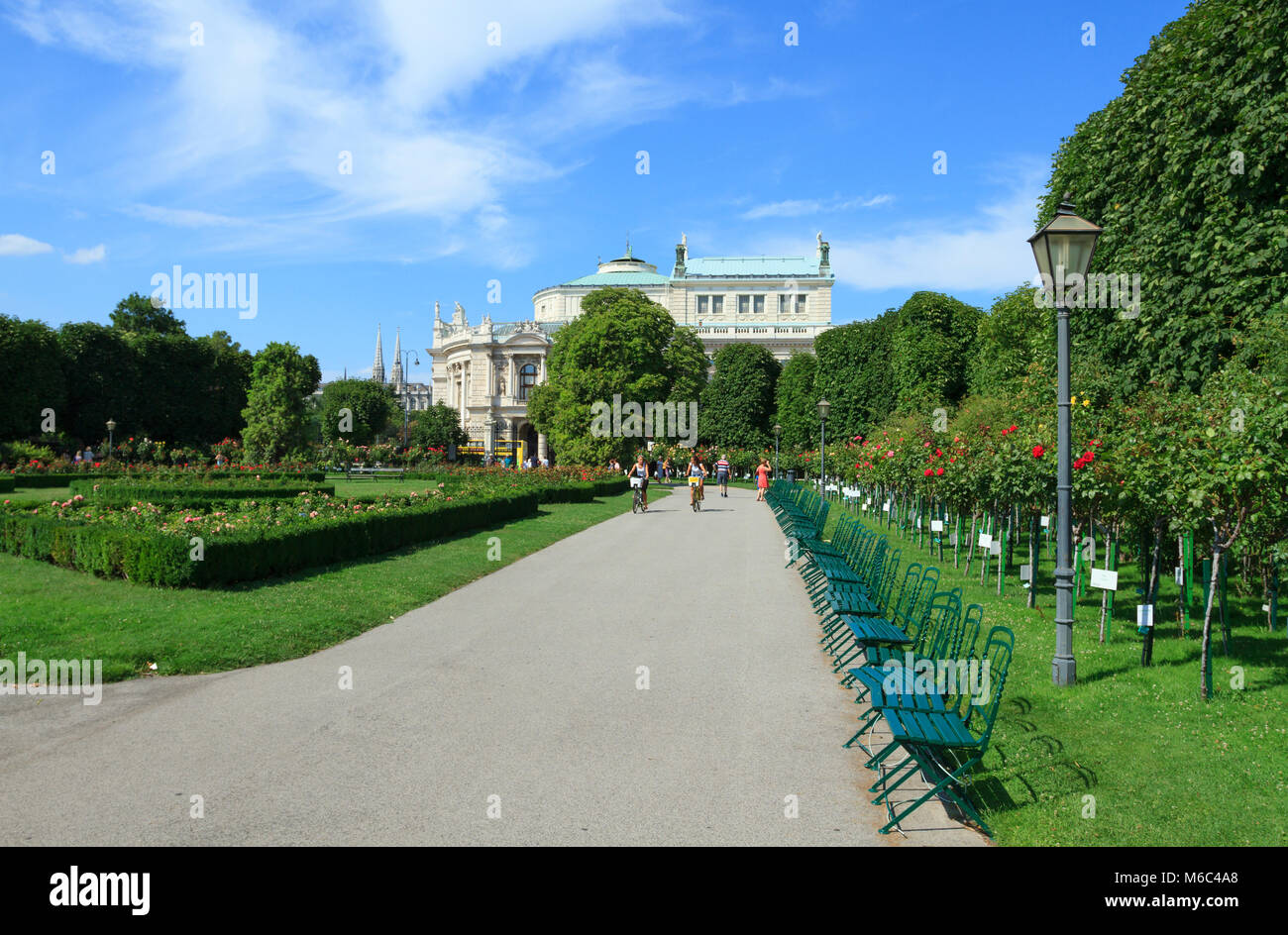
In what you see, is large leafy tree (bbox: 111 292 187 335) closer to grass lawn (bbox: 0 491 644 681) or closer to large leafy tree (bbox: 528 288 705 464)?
large leafy tree (bbox: 528 288 705 464)

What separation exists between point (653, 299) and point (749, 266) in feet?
34.9

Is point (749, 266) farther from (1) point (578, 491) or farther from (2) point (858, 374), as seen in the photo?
(1) point (578, 491)

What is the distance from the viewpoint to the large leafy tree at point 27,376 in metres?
46.1

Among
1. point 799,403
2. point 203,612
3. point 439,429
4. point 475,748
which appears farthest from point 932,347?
point 439,429

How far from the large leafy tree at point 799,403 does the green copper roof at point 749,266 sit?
34.4 m

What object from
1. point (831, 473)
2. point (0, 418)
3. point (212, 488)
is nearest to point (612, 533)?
point (212, 488)

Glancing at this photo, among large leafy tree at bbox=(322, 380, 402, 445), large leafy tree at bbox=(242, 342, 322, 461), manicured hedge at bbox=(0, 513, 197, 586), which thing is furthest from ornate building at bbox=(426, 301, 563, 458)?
manicured hedge at bbox=(0, 513, 197, 586)

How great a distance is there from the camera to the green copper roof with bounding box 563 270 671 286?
95156mm

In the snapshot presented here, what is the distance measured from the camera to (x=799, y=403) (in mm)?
58938

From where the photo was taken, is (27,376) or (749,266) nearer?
(27,376)

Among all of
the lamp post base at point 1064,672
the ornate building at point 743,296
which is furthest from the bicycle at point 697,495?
the ornate building at point 743,296

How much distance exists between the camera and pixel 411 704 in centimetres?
709
